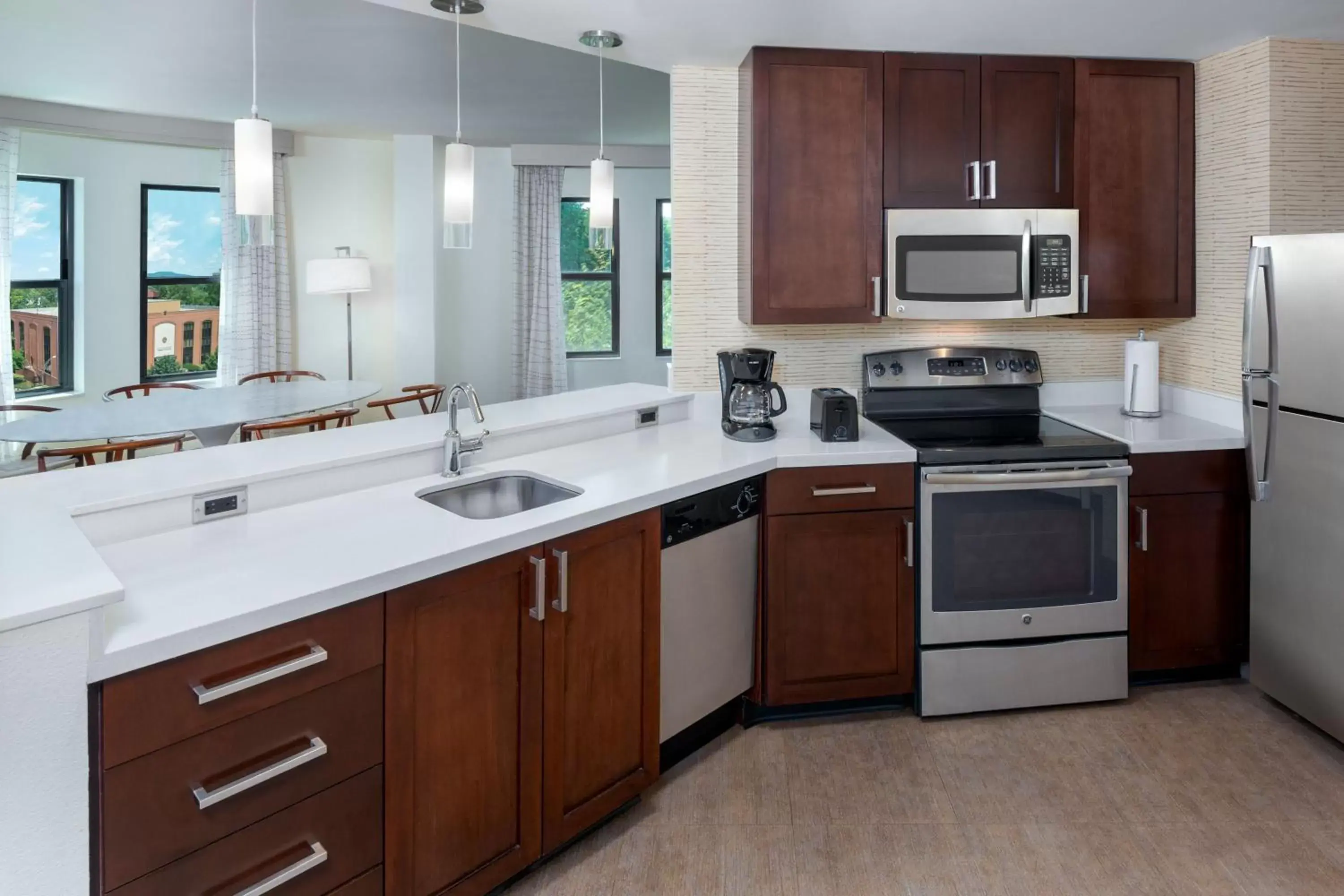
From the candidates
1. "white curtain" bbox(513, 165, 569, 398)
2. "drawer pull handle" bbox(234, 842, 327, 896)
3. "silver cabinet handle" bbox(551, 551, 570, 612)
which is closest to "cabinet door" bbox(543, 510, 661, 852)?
"silver cabinet handle" bbox(551, 551, 570, 612)

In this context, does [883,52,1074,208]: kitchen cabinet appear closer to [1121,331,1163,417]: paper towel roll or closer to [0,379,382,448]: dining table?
[1121,331,1163,417]: paper towel roll

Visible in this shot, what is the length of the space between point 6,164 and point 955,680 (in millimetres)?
5995

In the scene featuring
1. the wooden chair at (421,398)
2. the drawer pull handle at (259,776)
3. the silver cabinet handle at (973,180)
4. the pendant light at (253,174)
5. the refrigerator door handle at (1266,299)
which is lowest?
the drawer pull handle at (259,776)

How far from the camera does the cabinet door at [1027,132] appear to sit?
10.6ft

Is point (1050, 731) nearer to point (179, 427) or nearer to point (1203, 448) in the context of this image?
point (1203, 448)

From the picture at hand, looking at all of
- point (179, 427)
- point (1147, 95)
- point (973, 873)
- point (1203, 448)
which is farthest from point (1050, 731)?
point (179, 427)

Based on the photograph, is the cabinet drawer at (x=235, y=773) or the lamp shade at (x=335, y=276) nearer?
the cabinet drawer at (x=235, y=773)

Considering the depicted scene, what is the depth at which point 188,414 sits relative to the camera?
434cm

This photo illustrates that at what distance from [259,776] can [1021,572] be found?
231 centimetres

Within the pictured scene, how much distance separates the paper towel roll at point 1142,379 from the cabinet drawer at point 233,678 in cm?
292

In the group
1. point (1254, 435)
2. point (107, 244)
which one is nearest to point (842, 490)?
point (1254, 435)

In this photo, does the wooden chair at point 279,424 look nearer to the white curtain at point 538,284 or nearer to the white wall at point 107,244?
the white wall at point 107,244

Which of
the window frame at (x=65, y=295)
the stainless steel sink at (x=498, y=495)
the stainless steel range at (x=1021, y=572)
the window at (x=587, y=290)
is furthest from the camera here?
the window at (x=587, y=290)

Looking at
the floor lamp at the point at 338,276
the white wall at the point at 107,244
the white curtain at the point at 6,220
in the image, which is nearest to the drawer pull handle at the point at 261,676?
the white curtain at the point at 6,220
